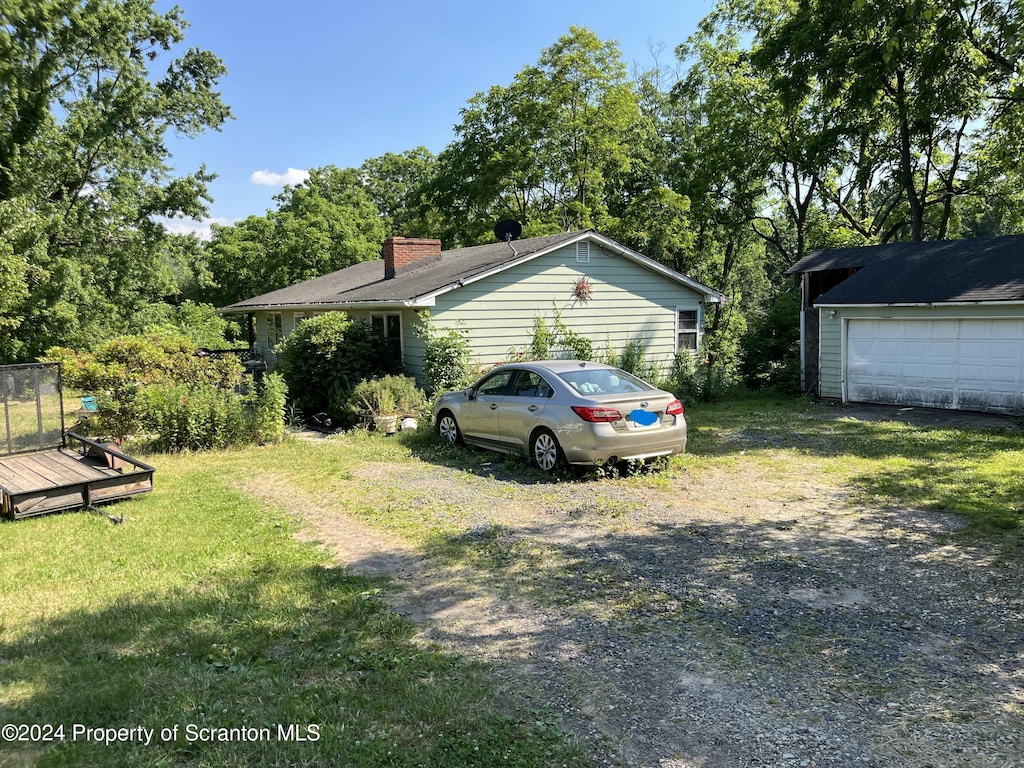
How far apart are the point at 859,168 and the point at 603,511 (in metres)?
25.5

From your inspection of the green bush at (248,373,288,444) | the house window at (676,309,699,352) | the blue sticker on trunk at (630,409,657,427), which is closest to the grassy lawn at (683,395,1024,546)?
the blue sticker on trunk at (630,409,657,427)

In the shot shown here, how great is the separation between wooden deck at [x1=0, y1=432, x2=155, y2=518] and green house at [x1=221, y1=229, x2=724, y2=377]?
6914 mm

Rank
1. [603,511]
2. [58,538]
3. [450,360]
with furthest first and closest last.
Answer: [450,360] → [603,511] → [58,538]

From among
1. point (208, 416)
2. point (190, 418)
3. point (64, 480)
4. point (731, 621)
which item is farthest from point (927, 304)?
point (64, 480)

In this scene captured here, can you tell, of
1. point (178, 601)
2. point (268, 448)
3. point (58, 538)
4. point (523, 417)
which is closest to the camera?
A: point (178, 601)

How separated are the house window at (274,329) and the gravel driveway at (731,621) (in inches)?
686

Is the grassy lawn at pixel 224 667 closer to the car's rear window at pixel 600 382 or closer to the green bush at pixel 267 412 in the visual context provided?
the car's rear window at pixel 600 382

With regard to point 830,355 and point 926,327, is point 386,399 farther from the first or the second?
point 926,327

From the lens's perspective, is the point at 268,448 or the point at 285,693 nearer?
the point at 285,693

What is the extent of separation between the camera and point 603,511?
7.42 meters

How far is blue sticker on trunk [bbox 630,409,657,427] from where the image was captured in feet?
28.7

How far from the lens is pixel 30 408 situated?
364 inches

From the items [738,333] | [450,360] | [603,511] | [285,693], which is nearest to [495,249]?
[450,360]

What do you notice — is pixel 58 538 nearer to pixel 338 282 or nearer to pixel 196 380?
pixel 196 380
